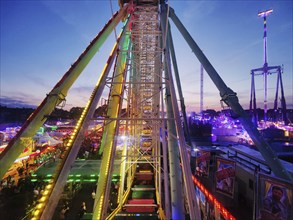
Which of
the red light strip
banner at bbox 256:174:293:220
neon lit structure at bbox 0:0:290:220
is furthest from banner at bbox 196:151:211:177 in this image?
banner at bbox 256:174:293:220

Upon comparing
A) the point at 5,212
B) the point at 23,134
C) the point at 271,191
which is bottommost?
the point at 5,212

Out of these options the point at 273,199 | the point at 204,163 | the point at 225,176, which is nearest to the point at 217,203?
the point at 225,176

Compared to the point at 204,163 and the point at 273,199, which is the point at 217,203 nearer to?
the point at 204,163

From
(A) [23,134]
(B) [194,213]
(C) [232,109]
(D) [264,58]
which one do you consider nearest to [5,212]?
(A) [23,134]

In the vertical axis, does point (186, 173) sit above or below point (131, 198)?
above

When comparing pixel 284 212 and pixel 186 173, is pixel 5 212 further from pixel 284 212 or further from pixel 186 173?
pixel 284 212

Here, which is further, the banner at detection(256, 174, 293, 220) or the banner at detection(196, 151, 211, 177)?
the banner at detection(196, 151, 211, 177)

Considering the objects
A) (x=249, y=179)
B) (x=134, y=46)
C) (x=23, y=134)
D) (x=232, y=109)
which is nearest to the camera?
(x=23, y=134)

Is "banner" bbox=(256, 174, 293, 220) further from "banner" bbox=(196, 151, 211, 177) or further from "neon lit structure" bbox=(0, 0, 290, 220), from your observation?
"banner" bbox=(196, 151, 211, 177)
